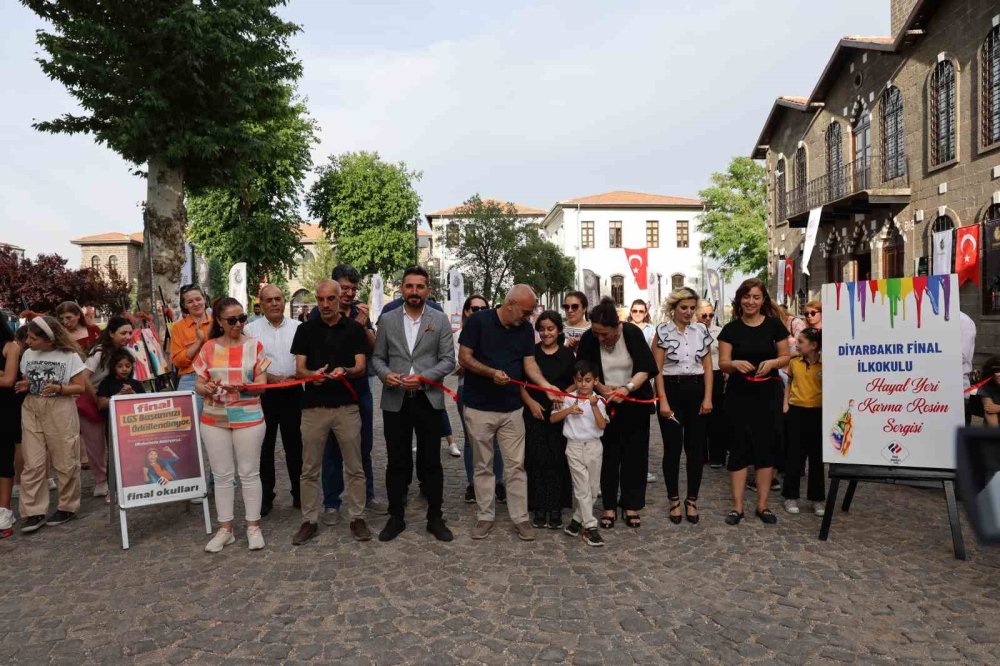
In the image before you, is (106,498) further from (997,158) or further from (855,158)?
(855,158)

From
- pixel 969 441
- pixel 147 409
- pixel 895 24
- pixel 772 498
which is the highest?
pixel 895 24

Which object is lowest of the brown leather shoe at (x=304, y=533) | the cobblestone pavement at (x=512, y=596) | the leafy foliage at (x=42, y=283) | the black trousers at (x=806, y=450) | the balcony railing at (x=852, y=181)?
the cobblestone pavement at (x=512, y=596)

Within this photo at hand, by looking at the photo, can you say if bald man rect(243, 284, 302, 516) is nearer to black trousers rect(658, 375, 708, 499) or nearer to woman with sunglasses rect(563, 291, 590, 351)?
woman with sunglasses rect(563, 291, 590, 351)

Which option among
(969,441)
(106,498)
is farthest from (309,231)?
(969,441)

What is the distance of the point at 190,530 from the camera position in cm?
553

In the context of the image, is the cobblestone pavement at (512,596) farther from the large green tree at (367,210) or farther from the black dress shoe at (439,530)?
the large green tree at (367,210)

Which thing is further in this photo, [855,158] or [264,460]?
[855,158]

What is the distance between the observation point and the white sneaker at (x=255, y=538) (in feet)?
16.3

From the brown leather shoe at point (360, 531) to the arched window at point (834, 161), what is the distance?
20164 millimetres

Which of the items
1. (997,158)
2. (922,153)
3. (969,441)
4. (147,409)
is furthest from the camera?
(922,153)

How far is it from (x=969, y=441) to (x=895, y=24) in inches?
965

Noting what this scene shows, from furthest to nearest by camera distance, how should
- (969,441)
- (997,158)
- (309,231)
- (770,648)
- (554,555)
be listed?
(309,231) → (997,158) → (554,555) → (770,648) → (969,441)

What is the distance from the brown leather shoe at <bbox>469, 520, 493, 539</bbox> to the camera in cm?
520

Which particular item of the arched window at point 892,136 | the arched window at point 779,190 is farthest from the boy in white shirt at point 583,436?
the arched window at point 779,190
